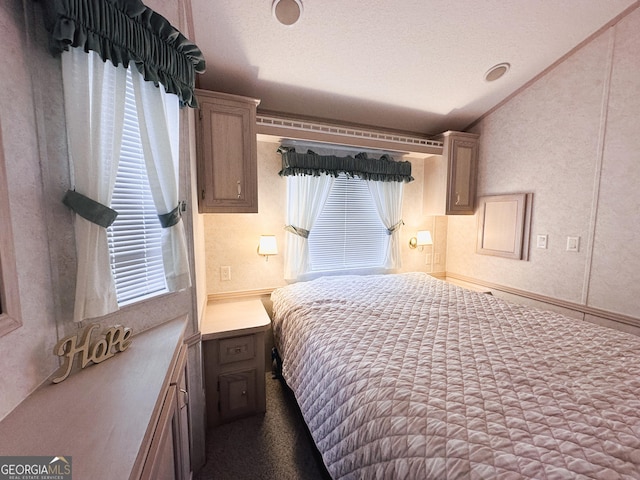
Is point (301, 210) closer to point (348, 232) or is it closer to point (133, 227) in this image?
point (348, 232)

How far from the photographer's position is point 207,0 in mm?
1431

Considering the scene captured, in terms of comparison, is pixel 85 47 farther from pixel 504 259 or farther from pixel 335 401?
pixel 504 259

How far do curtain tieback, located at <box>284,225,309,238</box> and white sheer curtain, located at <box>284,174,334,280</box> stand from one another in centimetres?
2

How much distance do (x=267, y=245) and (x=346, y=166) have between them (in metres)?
1.11

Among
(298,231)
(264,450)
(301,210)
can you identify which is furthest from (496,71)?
(264,450)

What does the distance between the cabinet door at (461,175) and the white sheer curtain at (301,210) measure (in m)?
1.29

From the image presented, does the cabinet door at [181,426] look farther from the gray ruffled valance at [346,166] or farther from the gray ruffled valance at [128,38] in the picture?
the gray ruffled valance at [346,166]

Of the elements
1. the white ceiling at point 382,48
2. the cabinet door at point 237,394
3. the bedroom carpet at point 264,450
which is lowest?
the bedroom carpet at point 264,450

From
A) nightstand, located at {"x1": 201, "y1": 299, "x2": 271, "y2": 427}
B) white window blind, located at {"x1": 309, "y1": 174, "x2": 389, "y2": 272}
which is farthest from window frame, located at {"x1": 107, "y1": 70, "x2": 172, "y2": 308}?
white window blind, located at {"x1": 309, "y1": 174, "x2": 389, "y2": 272}

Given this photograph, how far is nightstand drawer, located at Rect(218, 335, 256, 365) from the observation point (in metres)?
1.76

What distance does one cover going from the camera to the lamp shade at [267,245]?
2.34 metres

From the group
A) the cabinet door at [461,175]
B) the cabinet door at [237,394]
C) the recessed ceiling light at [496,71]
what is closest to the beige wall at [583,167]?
the cabinet door at [461,175]

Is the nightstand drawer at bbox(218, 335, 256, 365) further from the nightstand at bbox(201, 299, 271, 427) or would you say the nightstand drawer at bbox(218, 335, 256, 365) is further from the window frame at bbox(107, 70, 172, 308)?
the window frame at bbox(107, 70, 172, 308)

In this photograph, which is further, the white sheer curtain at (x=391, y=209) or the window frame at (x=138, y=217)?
the white sheer curtain at (x=391, y=209)
